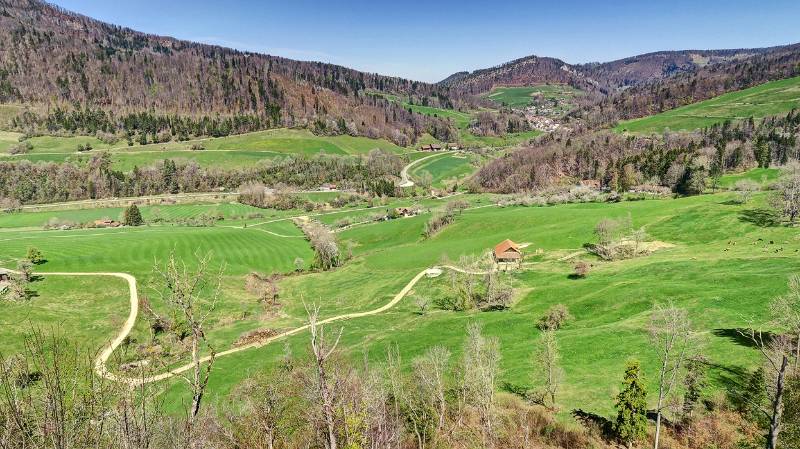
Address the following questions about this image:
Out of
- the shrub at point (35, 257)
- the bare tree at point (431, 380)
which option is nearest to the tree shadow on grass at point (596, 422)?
the bare tree at point (431, 380)

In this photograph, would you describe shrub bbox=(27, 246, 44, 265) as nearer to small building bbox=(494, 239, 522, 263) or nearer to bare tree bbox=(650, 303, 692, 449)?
small building bbox=(494, 239, 522, 263)

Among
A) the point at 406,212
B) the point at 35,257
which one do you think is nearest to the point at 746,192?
the point at 406,212

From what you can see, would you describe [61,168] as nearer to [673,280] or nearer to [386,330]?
[386,330]

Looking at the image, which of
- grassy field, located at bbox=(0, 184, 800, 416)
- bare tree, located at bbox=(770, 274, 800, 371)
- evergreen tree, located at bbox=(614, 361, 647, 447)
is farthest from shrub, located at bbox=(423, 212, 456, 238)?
evergreen tree, located at bbox=(614, 361, 647, 447)

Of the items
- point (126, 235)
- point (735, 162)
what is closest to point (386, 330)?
point (126, 235)

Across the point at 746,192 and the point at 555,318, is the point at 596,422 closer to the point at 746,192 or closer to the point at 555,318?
the point at 555,318
